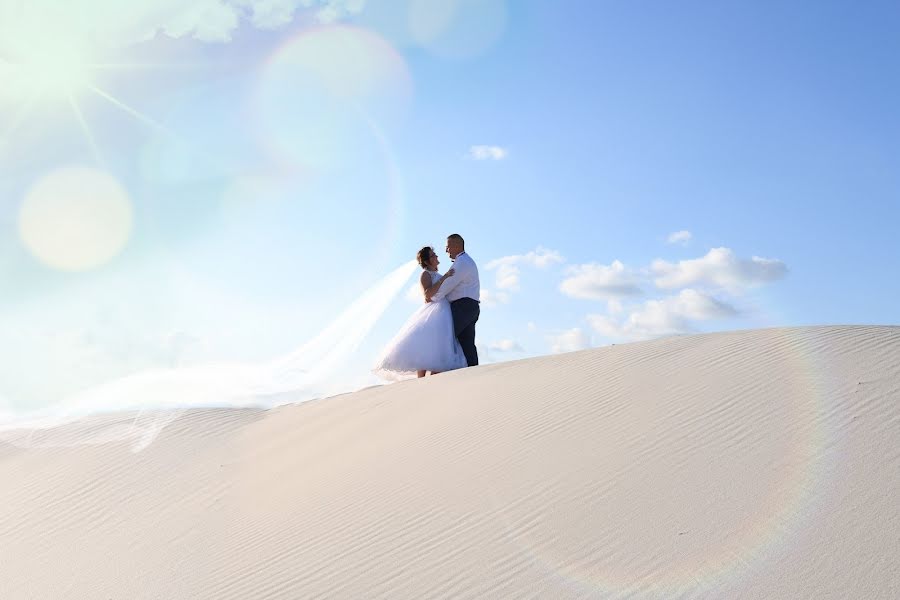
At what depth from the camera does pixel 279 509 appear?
20.0ft

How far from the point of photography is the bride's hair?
10.5m

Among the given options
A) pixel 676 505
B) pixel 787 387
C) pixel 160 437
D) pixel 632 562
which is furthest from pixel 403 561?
pixel 160 437

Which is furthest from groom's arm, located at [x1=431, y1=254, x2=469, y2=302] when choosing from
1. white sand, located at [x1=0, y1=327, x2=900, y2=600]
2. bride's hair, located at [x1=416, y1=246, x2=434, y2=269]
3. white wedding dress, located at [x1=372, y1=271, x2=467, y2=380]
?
white sand, located at [x1=0, y1=327, x2=900, y2=600]

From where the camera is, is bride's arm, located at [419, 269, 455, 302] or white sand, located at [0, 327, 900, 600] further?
bride's arm, located at [419, 269, 455, 302]

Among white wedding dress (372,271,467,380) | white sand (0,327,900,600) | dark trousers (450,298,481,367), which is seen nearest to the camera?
white sand (0,327,900,600)

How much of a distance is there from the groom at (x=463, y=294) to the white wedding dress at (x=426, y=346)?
105mm

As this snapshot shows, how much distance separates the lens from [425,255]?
34.5 ft

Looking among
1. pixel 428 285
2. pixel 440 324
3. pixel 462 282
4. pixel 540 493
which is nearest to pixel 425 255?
pixel 428 285

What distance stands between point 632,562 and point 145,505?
484 cm

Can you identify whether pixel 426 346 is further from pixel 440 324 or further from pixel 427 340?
pixel 440 324

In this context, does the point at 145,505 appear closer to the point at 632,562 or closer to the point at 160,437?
the point at 160,437

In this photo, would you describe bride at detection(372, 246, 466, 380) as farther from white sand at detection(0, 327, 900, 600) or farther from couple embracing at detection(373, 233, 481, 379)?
white sand at detection(0, 327, 900, 600)

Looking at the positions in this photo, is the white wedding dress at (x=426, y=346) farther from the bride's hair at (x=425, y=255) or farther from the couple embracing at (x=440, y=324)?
the bride's hair at (x=425, y=255)

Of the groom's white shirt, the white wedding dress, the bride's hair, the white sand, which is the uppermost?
the bride's hair
